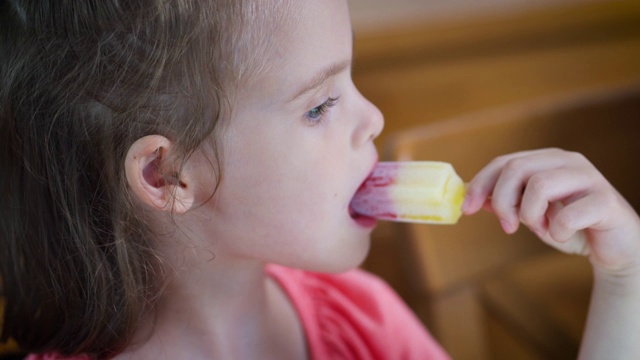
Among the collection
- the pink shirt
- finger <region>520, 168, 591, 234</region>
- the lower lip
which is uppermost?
finger <region>520, 168, 591, 234</region>

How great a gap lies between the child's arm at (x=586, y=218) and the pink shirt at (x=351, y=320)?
0.27 meters

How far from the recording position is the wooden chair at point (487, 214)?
109 centimetres

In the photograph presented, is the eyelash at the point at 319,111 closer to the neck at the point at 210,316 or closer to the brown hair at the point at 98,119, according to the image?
the brown hair at the point at 98,119

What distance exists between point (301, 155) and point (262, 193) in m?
0.06

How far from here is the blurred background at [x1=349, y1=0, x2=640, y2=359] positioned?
1.12m

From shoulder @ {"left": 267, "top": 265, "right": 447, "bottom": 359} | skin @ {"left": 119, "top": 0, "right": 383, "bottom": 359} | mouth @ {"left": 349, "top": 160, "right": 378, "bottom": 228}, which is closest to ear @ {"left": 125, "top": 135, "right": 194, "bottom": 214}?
skin @ {"left": 119, "top": 0, "right": 383, "bottom": 359}

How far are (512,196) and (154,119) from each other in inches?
16.4

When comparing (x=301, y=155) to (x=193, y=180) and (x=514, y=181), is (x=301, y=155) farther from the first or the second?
(x=514, y=181)

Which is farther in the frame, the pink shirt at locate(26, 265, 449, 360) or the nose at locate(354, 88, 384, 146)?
the pink shirt at locate(26, 265, 449, 360)

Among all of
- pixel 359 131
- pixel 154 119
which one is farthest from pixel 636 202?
pixel 154 119

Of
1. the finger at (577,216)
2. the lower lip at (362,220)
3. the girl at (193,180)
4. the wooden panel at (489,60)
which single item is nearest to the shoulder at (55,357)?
the girl at (193,180)

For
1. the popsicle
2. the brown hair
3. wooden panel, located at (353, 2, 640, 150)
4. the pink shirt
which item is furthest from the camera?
wooden panel, located at (353, 2, 640, 150)

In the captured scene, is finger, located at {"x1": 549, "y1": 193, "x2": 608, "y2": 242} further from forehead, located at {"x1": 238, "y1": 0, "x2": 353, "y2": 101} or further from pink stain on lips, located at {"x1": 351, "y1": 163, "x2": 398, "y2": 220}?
forehead, located at {"x1": 238, "y1": 0, "x2": 353, "y2": 101}

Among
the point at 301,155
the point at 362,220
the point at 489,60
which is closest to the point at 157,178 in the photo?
the point at 301,155
